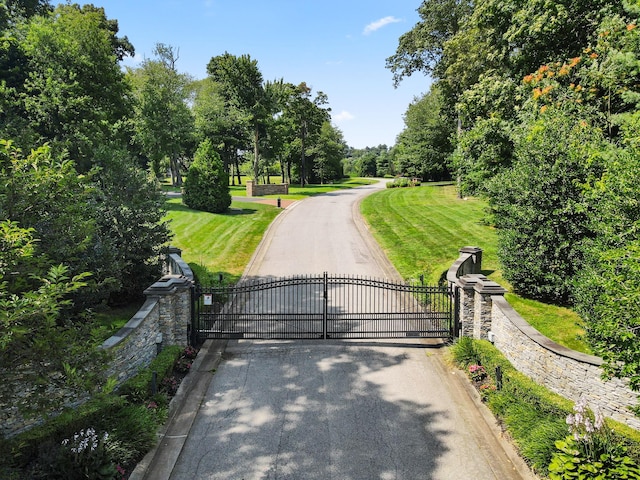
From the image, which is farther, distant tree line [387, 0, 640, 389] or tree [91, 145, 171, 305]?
tree [91, 145, 171, 305]

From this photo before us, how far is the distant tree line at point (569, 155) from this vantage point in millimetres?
7738

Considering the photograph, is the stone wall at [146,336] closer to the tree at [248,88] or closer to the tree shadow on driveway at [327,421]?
the tree shadow on driveway at [327,421]

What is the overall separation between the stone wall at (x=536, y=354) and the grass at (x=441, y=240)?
1036 mm

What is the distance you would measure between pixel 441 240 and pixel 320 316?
11.0m

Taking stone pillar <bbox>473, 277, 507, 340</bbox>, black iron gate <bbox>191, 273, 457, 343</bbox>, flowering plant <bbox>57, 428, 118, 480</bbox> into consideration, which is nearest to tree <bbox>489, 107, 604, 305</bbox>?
stone pillar <bbox>473, 277, 507, 340</bbox>

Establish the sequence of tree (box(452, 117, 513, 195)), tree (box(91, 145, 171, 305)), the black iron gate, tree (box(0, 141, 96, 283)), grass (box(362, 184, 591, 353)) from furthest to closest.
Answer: tree (box(452, 117, 513, 195)) < tree (box(91, 145, 171, 305)) < grass (box(362, 184, 591, 353)) < the black iron gate < tree (box(0, 141, 96, 283))

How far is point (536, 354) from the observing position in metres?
9.05

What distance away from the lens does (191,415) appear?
28.3ft

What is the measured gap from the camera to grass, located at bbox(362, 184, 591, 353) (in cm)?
1201

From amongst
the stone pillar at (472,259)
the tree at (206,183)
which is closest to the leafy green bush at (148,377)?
the stone pillar at (472,259)

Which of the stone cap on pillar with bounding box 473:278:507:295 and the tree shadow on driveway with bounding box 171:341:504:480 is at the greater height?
the stone cap on pillar with bounding box 473:278:507:295

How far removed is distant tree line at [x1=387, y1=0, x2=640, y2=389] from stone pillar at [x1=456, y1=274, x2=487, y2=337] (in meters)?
2.44

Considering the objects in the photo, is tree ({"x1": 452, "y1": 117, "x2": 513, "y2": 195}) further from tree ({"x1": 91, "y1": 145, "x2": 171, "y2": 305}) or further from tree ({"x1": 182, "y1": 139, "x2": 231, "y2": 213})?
tree ({"x1": 182, "y1": 139, "x2": 231, "y2": 213})

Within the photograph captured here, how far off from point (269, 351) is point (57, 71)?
18.7 metres
